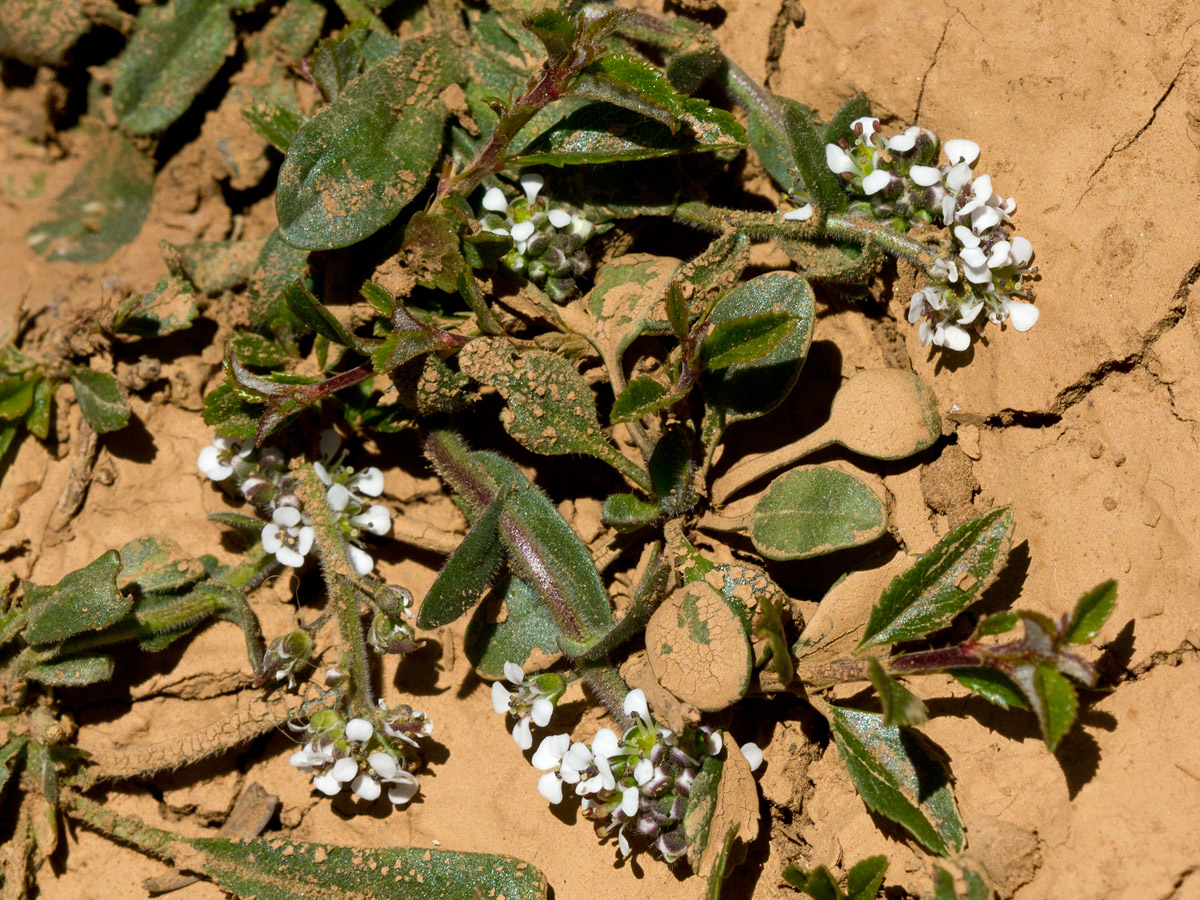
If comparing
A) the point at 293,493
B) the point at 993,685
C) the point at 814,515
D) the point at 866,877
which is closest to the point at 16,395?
the point at 293,493

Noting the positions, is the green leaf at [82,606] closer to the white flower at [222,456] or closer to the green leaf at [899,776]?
the white flower at [222,456]

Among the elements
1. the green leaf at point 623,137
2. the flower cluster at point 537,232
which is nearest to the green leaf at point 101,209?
the flower cluster at point 537,232

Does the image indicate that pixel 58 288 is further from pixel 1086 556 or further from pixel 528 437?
pixel 1086 556

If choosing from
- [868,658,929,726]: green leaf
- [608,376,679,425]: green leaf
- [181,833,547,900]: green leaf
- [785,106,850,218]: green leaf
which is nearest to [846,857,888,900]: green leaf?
[868,658,929,726]: green leaf

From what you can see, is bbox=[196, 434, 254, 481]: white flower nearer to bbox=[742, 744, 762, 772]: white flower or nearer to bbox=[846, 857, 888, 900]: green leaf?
bbox=[742, 744, 762, 772]: white flower

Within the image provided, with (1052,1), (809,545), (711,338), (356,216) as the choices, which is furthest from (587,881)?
(1052,1)
